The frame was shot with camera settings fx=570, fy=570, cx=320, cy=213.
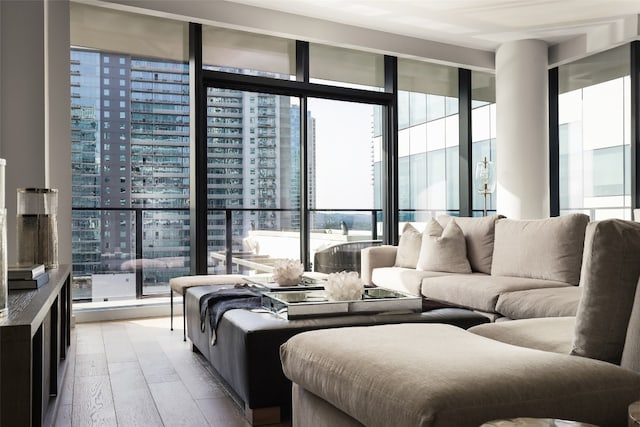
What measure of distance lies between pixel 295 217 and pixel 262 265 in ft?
1.91

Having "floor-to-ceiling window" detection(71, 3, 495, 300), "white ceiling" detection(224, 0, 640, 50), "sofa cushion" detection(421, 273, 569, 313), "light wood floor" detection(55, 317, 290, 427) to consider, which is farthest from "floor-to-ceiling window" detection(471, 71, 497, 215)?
"light wood floor" detection(55, 317, 290, 427)

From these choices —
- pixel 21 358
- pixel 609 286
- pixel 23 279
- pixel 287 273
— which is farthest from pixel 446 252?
pixel 21 358

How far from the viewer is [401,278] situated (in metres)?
4.54

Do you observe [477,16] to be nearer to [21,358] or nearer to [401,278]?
[401,278]

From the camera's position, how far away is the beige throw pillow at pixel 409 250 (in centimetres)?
491

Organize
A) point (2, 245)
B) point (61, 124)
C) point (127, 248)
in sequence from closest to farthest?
1. point (2, 245)
2. point (61, 124)
3. point (127, 248)

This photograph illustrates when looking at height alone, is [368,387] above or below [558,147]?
below

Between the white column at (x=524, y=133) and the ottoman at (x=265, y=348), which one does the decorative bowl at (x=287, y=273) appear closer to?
the ottoman at (x=265, y=348)

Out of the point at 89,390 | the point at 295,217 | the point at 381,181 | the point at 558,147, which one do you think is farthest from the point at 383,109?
the point at 89,390

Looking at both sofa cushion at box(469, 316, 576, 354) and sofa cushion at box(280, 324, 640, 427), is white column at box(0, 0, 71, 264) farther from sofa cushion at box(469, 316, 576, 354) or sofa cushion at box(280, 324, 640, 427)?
sofa cushion at box(469, 316, 576, 354)

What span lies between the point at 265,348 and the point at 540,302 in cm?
170

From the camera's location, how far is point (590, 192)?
6.23 meters

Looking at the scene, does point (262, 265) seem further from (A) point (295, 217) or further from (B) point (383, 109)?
(B) point (383, 109)

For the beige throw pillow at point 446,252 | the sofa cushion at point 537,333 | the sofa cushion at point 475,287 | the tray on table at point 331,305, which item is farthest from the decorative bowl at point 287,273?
the beige throw pillow at point 446,252
